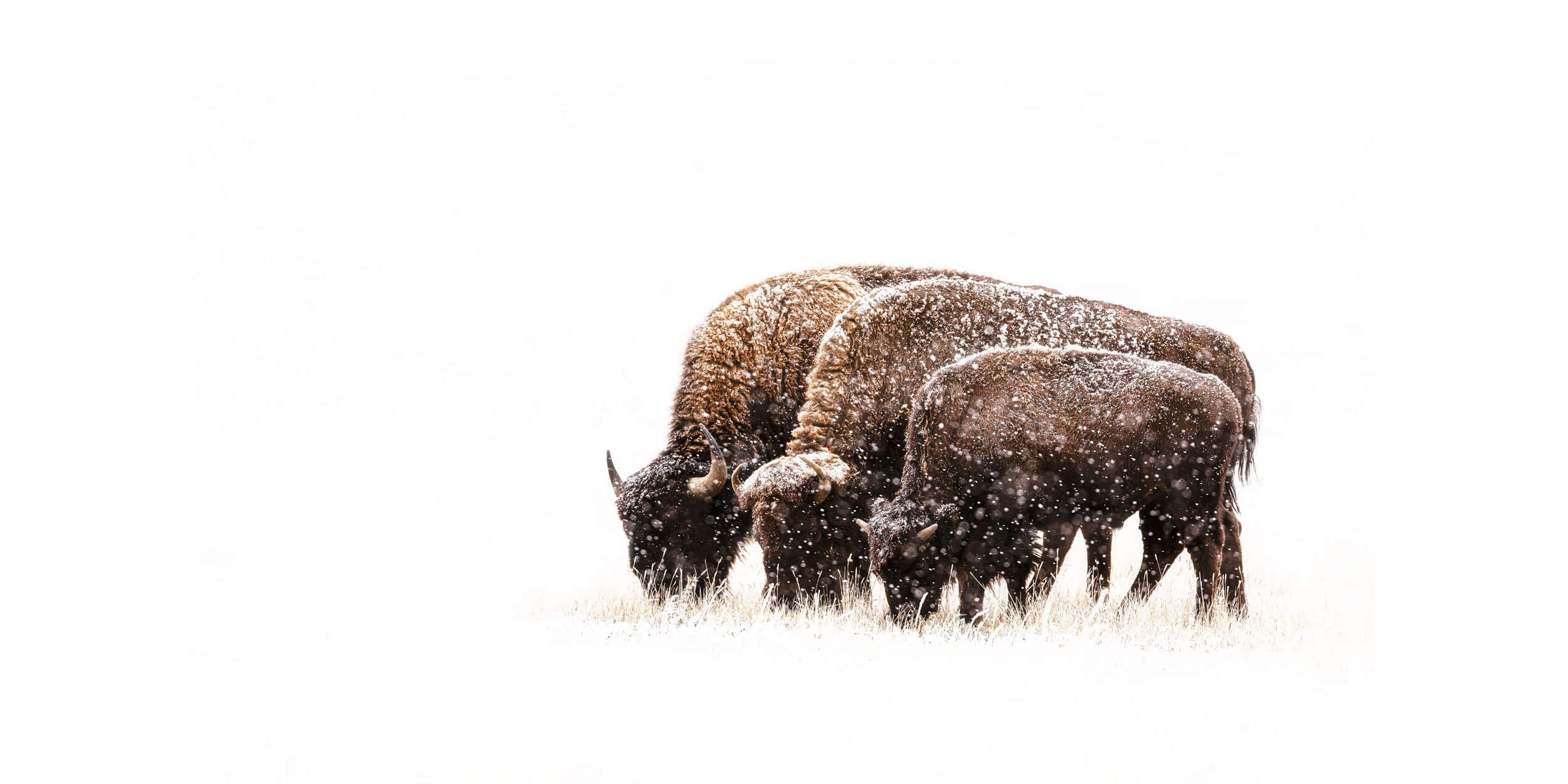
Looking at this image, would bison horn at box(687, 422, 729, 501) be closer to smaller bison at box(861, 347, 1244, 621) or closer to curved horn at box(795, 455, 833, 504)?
curved horn at box(795, 455, 833, 504)

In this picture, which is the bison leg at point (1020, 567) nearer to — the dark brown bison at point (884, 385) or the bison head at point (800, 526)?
the dark brown bison at point (884, 385)

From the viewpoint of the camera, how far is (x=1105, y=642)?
618 centimetres

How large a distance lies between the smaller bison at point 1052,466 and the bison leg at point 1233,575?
0.05 ft

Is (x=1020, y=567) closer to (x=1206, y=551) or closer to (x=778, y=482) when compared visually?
(x=1206, y=551)

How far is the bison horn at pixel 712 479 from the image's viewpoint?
770cm

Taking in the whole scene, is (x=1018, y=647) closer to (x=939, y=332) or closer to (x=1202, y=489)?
(x=1202, y=489)

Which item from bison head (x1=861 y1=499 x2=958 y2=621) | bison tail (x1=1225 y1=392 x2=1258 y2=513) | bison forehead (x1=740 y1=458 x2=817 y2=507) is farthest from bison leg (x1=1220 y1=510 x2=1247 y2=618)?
bison forehead (x1=740 y1=458 x2=817 y2=507)

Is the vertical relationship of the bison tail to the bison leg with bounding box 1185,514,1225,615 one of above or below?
above

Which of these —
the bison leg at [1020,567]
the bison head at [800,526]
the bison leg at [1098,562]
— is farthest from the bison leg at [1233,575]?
the bison head at [800,526]

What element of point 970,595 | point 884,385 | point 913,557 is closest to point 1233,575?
point 970,595

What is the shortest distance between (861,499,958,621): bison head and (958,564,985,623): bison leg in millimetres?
97

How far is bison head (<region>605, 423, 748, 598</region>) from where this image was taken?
25.8 feet

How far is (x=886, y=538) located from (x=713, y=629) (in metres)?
1.01

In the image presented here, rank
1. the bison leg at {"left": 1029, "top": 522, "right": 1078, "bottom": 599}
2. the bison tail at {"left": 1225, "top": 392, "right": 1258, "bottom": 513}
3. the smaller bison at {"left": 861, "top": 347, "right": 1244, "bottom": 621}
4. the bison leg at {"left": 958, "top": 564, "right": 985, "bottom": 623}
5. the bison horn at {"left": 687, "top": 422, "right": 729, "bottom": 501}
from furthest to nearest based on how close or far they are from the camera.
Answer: the bison horn at {"left": 687, "top": 422, "right": 729, "bottom": 501} < the bison tail at {"left": 1225, "top": 392, "right": 1258, "bottom": 513} < the bison leg at {"left": 1029, "top": 522, "right": 1078, "bottom": 599} < the smaller bison at {"left": 861, "top": 347, "right": 1244, "bottom": 621} < the bison leg at {"left": 958, "top": 564, "right": 985, "bottom": 623}
